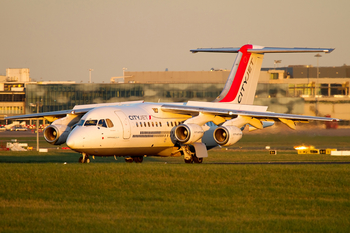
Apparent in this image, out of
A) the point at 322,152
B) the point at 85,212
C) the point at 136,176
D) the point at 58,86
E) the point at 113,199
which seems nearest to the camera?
the point at 85,212

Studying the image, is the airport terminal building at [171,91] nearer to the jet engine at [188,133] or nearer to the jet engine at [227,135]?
the jet engine at [227,135]

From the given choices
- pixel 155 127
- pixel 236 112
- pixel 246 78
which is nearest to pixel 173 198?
pixel 236 112

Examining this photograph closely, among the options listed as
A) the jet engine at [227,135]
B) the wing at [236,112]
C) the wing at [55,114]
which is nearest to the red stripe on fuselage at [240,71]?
the wing at [236,112]

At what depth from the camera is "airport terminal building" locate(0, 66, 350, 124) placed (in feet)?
290

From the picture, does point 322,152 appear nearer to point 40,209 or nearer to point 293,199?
point 293,199

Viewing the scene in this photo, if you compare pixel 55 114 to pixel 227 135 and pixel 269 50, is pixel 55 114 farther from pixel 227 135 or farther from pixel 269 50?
pixel 269 50

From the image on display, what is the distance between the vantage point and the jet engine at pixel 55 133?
3150 centimetres

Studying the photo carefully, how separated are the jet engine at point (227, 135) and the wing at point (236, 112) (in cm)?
99

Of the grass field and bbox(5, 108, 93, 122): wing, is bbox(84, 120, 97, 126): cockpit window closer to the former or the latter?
bbox(5, 108, 93, 122): wing

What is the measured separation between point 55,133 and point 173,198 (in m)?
14.4

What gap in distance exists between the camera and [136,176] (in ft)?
71.6

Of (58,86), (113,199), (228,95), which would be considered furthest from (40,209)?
(58,86)

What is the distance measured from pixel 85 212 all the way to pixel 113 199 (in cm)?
215

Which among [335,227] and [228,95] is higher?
[228,95]
